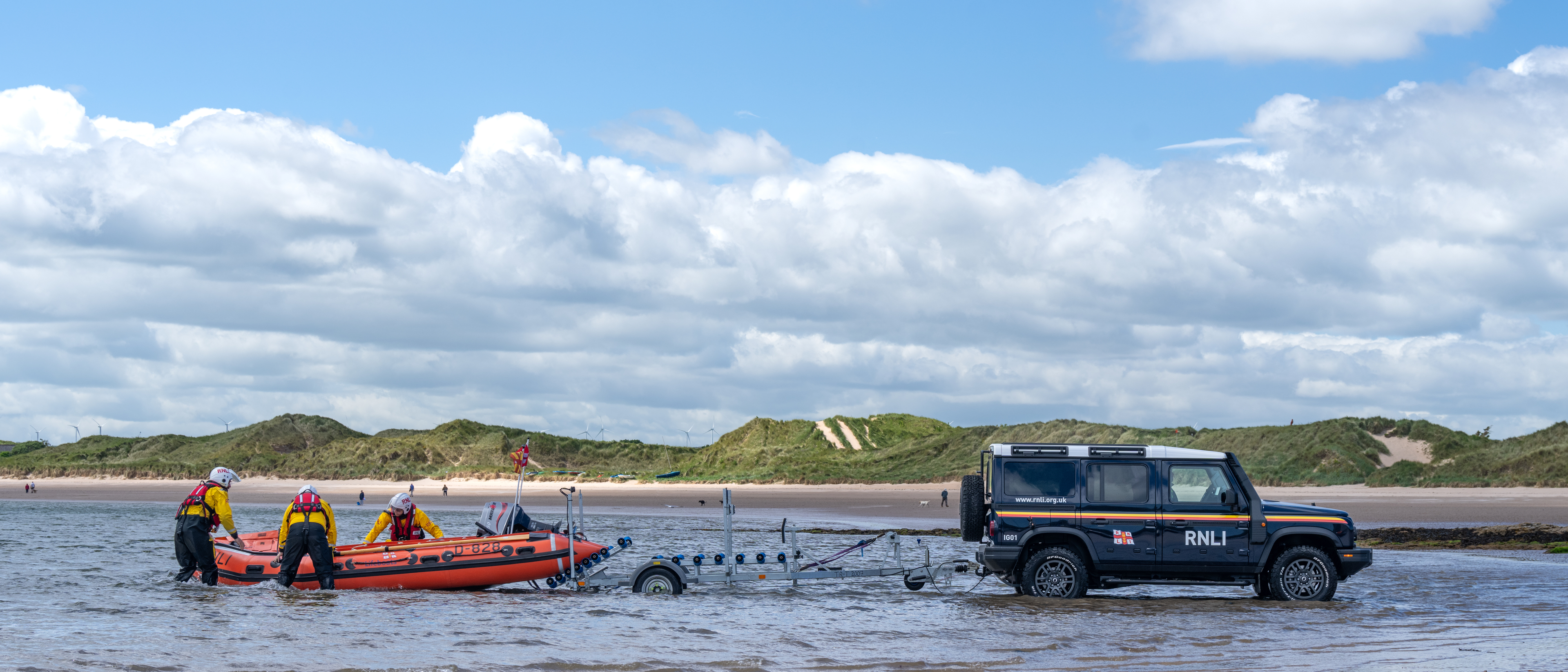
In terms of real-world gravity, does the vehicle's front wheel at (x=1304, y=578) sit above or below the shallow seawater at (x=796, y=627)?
above

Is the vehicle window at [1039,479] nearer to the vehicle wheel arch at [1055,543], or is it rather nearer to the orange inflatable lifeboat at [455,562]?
the vehicle wheel arch at [1055,543]

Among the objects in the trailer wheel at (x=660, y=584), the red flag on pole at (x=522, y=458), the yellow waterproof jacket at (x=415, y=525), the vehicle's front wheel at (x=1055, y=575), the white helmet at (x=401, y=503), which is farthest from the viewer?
the yellow waterproof jacket at (x=415, y=525)

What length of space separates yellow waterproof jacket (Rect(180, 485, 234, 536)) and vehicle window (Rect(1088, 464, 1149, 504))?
45.4ft

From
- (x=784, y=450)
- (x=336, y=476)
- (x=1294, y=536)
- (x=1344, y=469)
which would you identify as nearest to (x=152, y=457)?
(x=336, y=476)

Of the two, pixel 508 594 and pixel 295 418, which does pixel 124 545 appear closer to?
pixel 508 594

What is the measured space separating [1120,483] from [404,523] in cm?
1146

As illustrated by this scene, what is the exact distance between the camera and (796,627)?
14609 millimetres

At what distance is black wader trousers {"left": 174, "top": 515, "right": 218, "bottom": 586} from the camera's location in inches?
760

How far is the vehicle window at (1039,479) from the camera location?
1614 cm

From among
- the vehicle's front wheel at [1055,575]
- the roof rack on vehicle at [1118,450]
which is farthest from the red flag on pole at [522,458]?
the roof rack on vehicle at [1118,450]

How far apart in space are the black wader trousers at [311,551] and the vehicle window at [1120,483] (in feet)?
38.8

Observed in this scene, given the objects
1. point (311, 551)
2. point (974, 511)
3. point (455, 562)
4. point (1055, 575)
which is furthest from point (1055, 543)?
point (311, 551)

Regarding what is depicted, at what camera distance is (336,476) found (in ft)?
336

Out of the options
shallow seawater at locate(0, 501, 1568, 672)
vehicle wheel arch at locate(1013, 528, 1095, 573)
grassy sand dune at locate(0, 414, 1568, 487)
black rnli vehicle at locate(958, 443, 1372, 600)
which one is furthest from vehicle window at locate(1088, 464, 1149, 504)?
grassy sand dune at locate(0, 414, 1568, 487)
